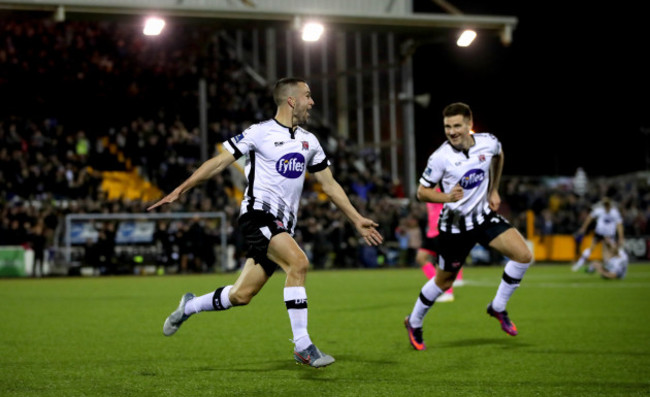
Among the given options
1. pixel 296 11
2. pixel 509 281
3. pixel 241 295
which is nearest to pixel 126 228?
pixel 296 11

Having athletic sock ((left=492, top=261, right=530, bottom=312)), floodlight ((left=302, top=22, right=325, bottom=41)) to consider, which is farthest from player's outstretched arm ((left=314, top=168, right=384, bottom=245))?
floodlight ((left=302, top=22, right=325, bottom=41))

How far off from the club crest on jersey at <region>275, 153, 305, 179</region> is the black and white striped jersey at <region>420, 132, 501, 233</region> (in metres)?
1.82

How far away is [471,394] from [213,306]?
8.48ft

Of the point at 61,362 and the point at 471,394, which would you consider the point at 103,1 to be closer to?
the point at 61,362

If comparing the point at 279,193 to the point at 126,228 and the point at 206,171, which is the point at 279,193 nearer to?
the point at 206,171

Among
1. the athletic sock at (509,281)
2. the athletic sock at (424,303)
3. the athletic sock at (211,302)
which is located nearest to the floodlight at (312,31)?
the athletic sock at (509,281)

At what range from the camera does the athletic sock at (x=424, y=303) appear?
835 cm

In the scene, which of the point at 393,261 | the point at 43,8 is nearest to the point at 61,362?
the point at 43,8

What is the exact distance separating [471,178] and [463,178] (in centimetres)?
9

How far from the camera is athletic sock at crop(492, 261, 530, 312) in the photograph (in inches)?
340

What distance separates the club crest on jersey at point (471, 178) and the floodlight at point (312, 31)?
1400 centimetres

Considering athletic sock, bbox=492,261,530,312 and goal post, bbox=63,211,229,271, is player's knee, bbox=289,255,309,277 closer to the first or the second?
athletic sock, bbox=492,261,530,312

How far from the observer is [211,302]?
7340 mm

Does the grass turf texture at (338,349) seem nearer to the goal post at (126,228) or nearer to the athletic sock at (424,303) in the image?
the athletic sock at (424,303)
